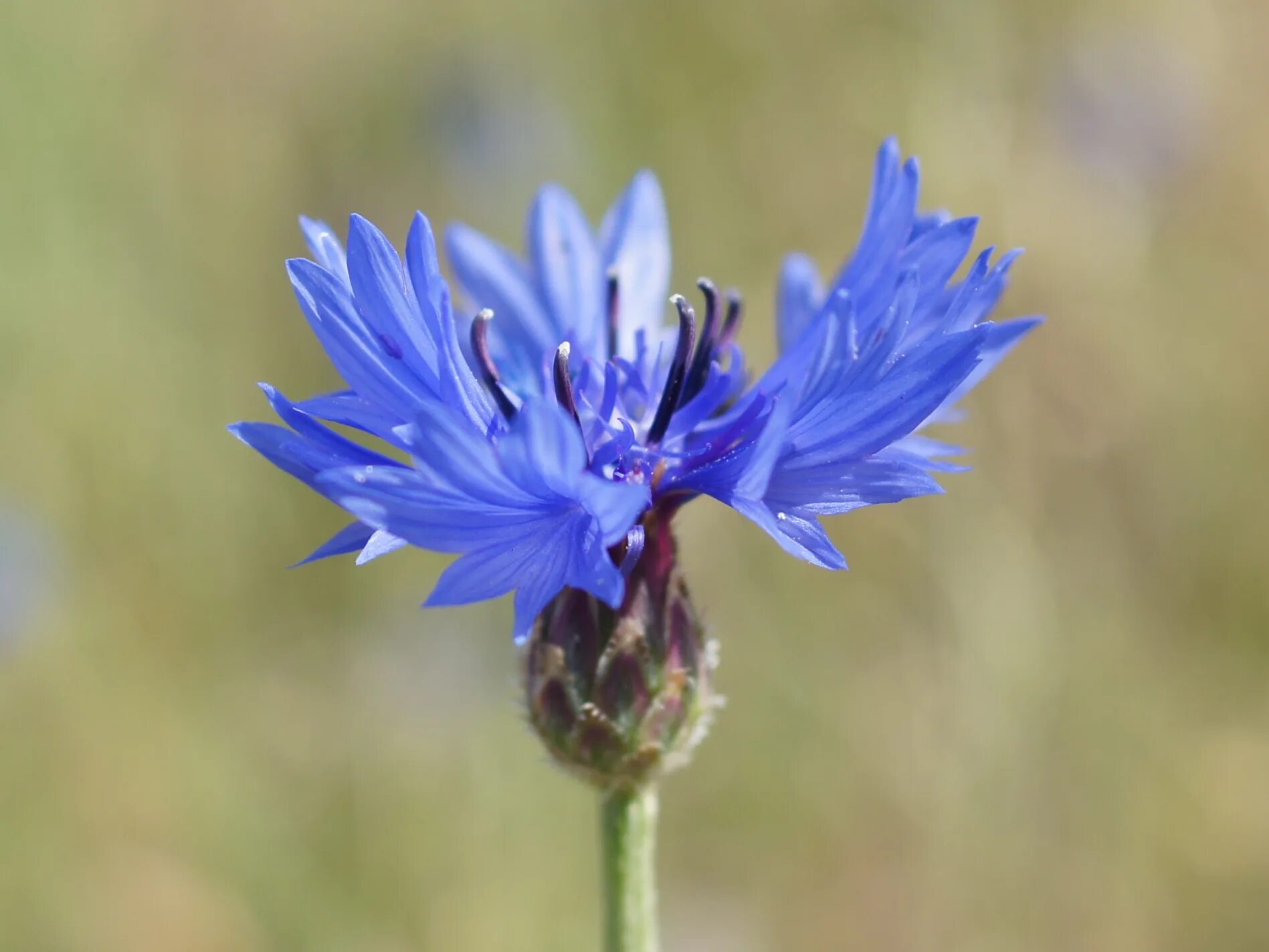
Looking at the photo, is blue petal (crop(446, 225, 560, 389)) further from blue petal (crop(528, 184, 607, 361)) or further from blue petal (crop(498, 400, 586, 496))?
blue petal (crop(498, 400, 586, 496))

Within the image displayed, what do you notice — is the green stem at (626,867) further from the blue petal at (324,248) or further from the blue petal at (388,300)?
the blue petal at (324,248)

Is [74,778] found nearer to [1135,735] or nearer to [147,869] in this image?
[147,869]

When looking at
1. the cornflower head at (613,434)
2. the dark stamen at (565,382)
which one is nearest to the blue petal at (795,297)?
the cornflower head at (613,434)

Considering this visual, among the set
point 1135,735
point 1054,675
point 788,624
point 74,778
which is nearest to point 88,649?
point 74,778

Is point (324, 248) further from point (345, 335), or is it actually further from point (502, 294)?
point (502, 294)

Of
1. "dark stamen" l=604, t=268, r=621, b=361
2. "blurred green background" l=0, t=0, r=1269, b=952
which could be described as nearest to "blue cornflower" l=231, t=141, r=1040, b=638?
"dark stamen" l=604, t=268, r=621, b=361

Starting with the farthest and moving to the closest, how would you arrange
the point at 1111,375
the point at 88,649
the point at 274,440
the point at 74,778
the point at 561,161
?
the point at 561,161 < the point at 1111,375 < the point at 88,649 < the point at 74,778 < the point at 274,440
